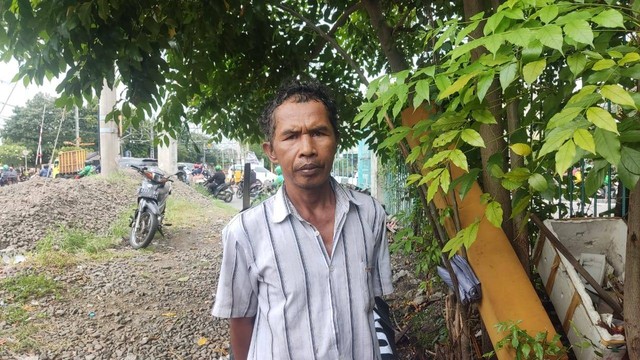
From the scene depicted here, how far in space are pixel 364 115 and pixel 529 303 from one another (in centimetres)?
110

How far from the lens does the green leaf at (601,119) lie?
86 cm

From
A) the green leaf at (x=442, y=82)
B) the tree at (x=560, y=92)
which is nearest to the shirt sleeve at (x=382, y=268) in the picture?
the tree at (x=560, y=92)

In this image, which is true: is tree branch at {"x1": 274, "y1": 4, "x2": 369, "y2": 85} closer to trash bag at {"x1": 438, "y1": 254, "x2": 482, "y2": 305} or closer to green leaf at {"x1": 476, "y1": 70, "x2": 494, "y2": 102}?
trash bag at {"x1": 438, "y1": 254, "x2": 482, "y2": 305}

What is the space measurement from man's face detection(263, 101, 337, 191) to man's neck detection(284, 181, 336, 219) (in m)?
0.03

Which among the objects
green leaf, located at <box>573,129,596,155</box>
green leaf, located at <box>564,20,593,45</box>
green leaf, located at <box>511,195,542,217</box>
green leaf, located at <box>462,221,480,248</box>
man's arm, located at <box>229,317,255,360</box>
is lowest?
man's arm, located at <box>229,317,255,360</box>

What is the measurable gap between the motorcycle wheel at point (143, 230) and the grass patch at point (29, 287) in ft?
5.63

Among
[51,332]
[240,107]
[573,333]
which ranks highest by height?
[240,107]

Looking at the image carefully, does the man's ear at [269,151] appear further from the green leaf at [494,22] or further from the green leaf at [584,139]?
the green leaf at [584,139]

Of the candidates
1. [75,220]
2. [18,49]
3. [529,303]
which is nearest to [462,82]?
[529,303]

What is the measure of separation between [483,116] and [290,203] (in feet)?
2.03

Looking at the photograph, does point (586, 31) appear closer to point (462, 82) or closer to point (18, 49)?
point (462, 82)

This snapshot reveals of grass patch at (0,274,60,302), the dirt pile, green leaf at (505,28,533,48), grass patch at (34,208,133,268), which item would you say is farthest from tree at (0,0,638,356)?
the dirt pile

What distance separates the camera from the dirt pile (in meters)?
6.83

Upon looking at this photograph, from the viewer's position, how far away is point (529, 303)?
6.36ft
